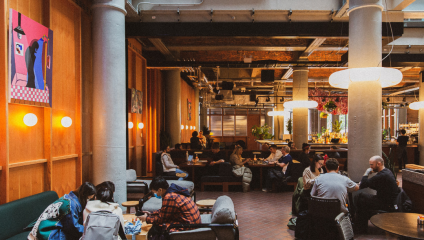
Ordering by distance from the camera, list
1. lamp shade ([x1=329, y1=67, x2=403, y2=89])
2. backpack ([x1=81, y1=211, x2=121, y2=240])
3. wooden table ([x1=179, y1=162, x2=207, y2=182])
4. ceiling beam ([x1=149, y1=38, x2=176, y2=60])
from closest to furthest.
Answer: backpack ([x1=81, y1=211, x2=121, y2=240]) → lamp shade ([x1=329, y1=67, x2=403, y2=89]) → wooden table ([x1=179, y1=162, x2=207, y2=182]) → ceiling beam ([x1=149, y1=38, x2=176, y2=60])

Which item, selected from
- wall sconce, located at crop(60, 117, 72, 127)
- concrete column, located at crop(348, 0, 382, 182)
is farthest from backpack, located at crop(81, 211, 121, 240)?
concrete column, located at crop(348, 0, 382, 182)

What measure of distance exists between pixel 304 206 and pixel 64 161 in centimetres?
409

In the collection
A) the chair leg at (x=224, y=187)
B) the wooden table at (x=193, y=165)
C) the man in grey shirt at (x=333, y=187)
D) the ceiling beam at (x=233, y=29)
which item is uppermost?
the ceiling beam at (x=233, y=29)

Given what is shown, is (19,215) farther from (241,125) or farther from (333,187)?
(241,125)

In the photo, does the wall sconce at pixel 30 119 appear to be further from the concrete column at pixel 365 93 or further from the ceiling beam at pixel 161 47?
the concrete column at pixel 365 93

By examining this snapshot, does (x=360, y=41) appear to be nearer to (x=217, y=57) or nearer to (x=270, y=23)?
(x=270, y=23)

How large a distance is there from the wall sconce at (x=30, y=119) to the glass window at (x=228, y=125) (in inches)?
808

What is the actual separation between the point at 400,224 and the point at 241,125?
70.6ft

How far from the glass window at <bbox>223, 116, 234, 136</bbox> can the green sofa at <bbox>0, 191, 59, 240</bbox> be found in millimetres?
20605

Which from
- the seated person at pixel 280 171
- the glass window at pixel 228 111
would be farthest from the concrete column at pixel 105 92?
the glass window at pixel 228 111

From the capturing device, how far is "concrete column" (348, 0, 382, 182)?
16.5 feet

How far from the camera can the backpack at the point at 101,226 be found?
2505mm

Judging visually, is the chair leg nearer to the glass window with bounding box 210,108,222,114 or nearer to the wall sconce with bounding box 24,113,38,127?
the wall sconce with bounding box 24,113,38,127

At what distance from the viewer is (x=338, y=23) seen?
6.72 meters
